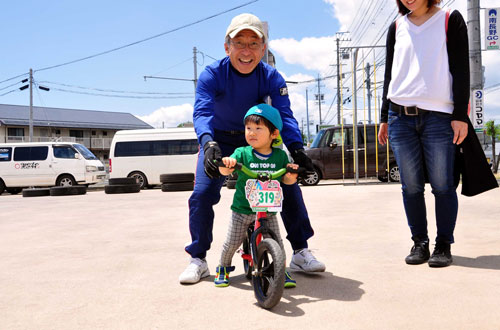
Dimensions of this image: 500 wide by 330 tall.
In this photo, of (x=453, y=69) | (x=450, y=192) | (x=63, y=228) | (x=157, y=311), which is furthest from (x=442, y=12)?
(x=63, y=228)

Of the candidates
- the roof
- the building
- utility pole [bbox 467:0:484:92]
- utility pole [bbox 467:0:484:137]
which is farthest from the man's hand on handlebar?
the roof

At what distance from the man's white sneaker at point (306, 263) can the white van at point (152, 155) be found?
1502 centimetres

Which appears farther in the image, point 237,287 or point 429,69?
point 429,69

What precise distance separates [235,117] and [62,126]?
45489mm

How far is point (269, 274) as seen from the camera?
2.54 m

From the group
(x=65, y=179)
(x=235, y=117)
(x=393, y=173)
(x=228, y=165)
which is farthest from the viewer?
(x=65, y=179)

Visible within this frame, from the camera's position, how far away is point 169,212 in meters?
7.69

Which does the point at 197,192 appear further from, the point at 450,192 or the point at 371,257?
Answer: the point at 450,192

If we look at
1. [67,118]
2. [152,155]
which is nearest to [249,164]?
[152,155]

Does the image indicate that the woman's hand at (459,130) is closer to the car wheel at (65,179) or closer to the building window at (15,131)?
the car wheel at (65,179)

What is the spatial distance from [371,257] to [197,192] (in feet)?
4.99

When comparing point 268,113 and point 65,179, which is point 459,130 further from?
point 65,179

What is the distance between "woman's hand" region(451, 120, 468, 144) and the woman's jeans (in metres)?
0.05

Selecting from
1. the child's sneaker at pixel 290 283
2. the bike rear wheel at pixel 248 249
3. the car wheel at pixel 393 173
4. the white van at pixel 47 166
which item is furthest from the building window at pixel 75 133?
the child's sneaker at pixel 290 283
